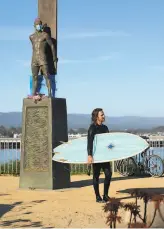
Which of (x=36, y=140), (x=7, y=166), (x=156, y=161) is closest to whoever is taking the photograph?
(x=36, y=140)

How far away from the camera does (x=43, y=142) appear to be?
11156 millimetres

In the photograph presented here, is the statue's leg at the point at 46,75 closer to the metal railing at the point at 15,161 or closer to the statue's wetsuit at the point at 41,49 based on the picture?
the statue's wetsuit at the point at 41,49

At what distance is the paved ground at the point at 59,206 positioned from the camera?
283 inches

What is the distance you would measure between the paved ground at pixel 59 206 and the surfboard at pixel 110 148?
→ 852mm

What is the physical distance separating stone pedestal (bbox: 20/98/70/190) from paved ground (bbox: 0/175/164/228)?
33 cm

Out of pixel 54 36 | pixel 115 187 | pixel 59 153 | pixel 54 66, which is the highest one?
pixel 54 36

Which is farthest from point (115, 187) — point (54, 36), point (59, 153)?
point (54, 36)

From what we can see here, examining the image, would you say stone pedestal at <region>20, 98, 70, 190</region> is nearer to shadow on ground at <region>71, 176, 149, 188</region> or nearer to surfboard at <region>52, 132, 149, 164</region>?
shadow on ground at <region>71, 176, 149, 188</region>

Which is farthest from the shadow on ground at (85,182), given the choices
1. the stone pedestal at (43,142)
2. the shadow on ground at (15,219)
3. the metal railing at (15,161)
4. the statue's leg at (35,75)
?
the shadow on ground at (15,219)

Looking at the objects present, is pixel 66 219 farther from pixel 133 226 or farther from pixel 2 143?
pixel 2 143

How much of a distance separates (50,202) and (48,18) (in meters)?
4.88

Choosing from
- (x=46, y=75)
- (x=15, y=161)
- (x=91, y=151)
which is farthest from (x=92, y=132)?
(x=15, y=161)

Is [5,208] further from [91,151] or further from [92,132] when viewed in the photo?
[92,132]

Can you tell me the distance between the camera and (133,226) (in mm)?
4445
